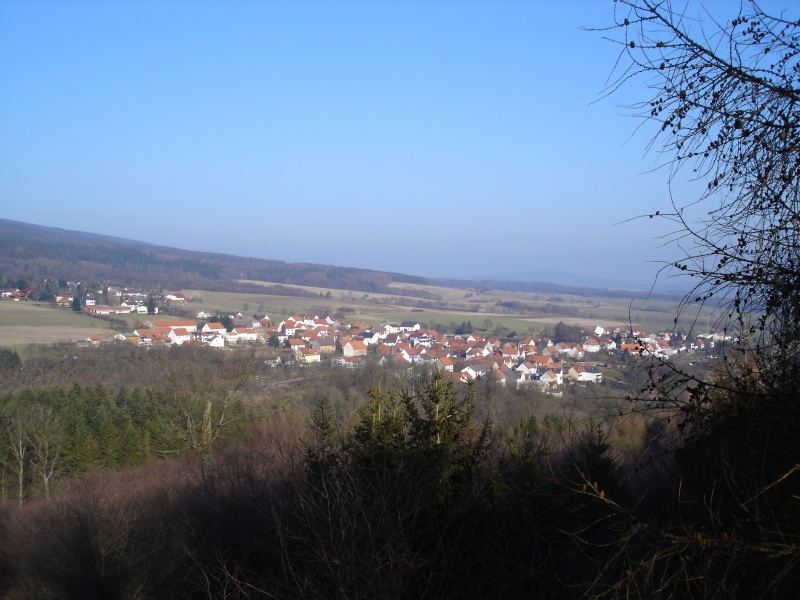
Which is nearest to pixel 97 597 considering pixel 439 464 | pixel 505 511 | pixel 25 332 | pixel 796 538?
pixel 439 464

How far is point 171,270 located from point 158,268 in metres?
1.17

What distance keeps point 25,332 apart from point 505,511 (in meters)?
30.7

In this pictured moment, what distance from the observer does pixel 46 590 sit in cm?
952

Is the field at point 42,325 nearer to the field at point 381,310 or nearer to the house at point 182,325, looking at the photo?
the field at point 381,310

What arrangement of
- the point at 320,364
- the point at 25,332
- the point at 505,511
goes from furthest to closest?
the point at 25,332 < the point at 320,364 < the point at 505,511

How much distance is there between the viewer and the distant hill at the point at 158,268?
48.9m

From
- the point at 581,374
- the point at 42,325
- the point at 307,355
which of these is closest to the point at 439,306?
the point at 307,355

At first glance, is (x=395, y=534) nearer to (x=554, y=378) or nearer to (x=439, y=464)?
(x=439, y=464)

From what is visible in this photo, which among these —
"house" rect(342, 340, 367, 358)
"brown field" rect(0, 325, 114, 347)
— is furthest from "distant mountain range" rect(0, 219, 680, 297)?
"house" rect(342, 340, 367, 358)

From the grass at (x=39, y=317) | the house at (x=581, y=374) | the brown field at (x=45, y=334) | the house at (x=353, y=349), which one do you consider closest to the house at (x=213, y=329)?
the brown field at (x=45, y=334)

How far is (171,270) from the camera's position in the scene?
59719 mm

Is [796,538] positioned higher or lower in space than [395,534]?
higher


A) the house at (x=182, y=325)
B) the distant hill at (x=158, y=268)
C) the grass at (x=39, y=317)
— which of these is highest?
the distant hill at (x=158, y=268)

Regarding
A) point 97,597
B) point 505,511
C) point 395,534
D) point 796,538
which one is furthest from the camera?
point 97,597
